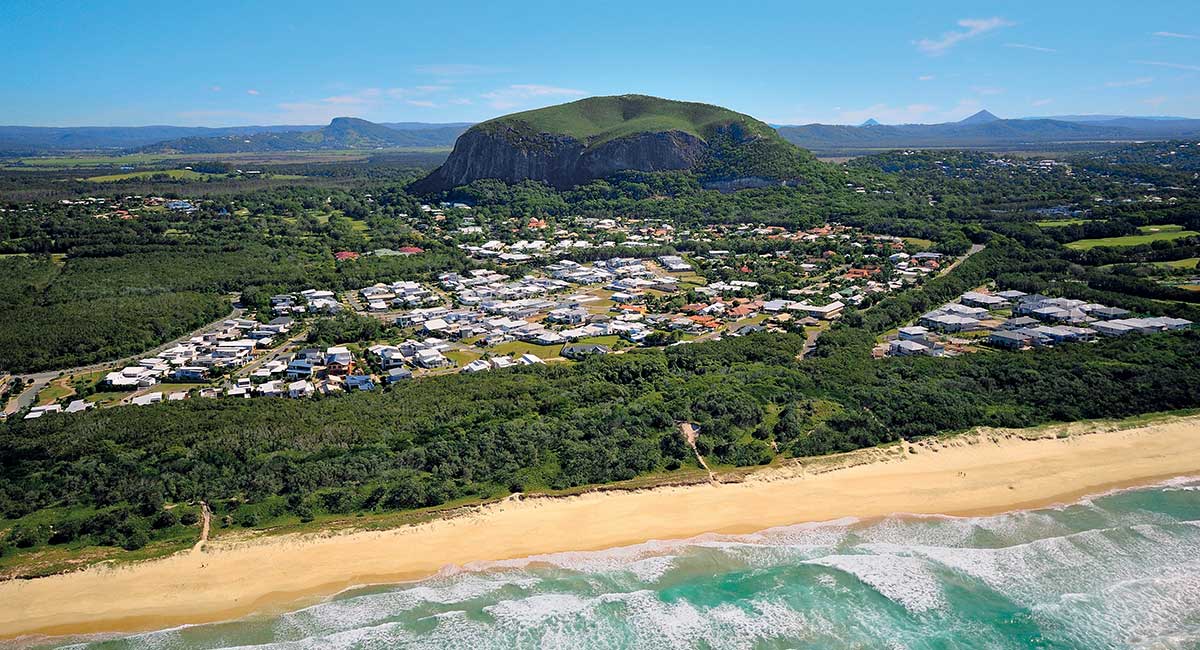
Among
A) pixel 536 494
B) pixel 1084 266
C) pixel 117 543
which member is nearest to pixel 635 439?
pixel 536 494

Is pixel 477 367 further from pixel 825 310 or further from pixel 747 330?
pixel 825 310

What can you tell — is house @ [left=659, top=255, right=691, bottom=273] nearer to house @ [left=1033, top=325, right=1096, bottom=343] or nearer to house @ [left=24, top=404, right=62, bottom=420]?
house @ [left=1033, top=325, right=1096, bottom=343]

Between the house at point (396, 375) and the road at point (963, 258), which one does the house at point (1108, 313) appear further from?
the house at point (396, 375)

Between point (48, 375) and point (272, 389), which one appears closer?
point (272, 389)

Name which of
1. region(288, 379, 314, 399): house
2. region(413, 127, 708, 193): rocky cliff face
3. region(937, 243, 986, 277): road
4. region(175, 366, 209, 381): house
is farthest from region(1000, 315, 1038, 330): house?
region(413, 127, 708, 193): rocky cliff face

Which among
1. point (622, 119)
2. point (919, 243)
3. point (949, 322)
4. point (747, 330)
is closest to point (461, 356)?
point (747, 330)

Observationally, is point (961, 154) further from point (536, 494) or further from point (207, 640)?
point (207, 640)
